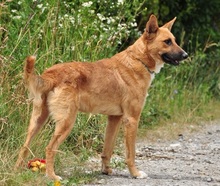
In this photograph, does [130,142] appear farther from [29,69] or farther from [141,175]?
[29,69]

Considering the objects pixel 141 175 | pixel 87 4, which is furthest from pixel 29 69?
pixel 87 4

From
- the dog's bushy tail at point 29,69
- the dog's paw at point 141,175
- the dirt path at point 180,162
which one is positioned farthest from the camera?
the dog's paw at point 141,175

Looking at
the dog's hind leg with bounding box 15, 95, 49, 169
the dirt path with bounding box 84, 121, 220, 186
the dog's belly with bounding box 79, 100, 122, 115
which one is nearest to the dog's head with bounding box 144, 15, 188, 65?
the dog's belly with bounding box 79, 100, 122, 115

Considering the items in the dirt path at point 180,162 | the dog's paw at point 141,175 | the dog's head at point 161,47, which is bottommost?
the dirt path at point 180,162

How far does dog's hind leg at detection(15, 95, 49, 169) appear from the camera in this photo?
24.4 feet

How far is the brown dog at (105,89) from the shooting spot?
24.3 feet

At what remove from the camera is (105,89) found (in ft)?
25.9

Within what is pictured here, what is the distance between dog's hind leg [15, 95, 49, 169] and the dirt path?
0.81m

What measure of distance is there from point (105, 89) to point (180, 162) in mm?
1796

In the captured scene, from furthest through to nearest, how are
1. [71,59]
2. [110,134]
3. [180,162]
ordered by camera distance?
[71,59] → [180,162] → [110,134]

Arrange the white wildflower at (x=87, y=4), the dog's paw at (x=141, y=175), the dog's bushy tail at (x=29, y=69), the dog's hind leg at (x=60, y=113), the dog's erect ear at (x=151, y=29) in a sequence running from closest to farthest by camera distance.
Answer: the dog's bushy tail at (x=29, y=69), the dog's hind leg at (x=60, y=113), the dog's paw at (x=141, y=175), the dog's erect ear at (x=151, y=29), the white wildflower at (x=87, y=4)

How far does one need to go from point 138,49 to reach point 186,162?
172 centimetres

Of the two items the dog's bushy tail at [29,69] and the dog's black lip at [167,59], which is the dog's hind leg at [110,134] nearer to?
the dog's black lip at [167,59]

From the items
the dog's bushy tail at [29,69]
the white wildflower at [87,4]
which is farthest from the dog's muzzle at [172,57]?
the white wildflower at [87,4]
